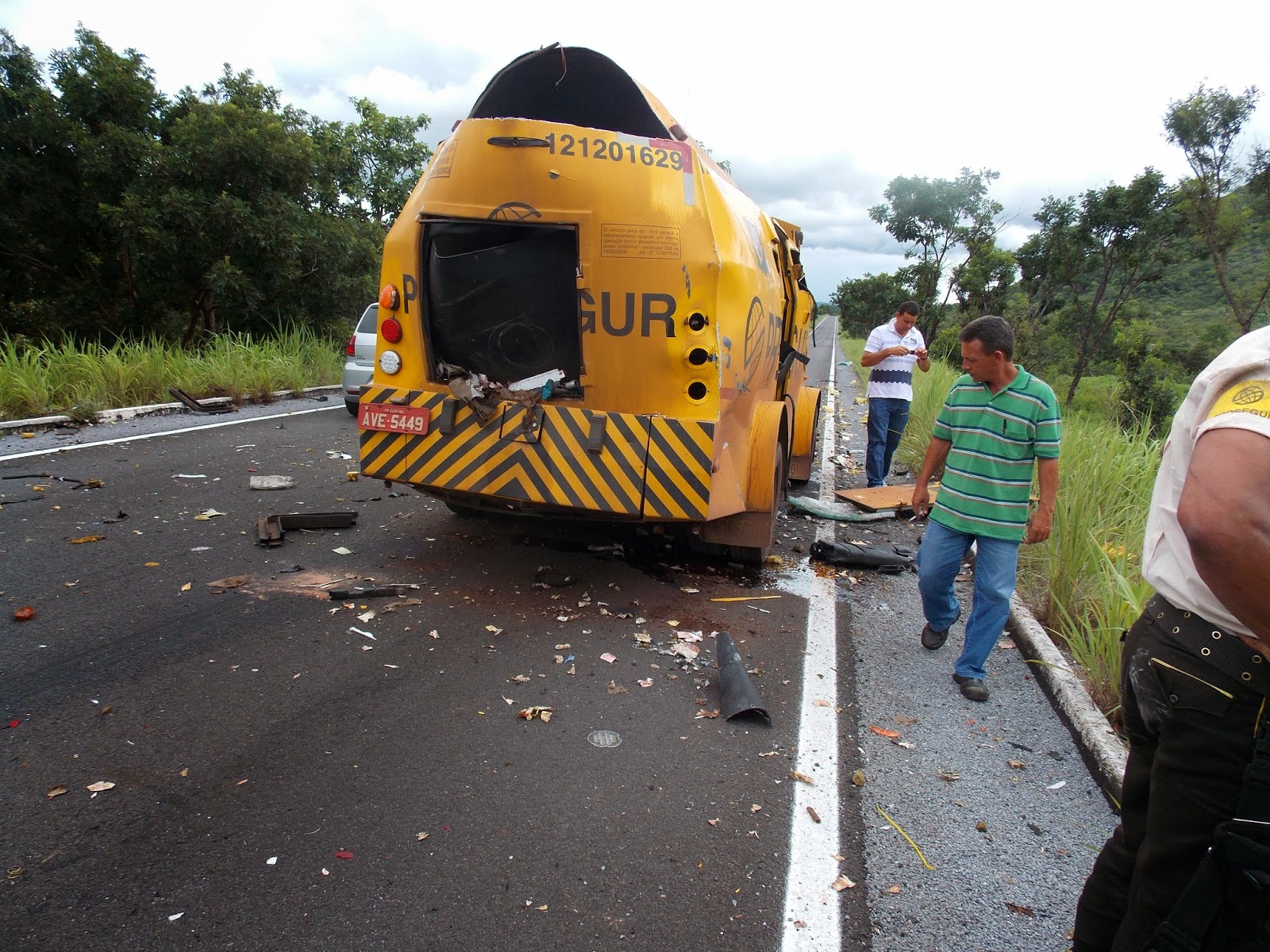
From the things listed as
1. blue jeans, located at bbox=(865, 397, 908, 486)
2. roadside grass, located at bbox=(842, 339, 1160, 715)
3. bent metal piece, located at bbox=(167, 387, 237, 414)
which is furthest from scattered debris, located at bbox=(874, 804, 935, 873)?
bent metal piece, located at bbox=(167, 387, 237, 414)

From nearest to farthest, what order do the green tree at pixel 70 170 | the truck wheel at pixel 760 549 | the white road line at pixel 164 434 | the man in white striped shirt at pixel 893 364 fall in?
the truck wheel at pixel 760 549 → the white road line at pixel 164 434 → the man in white striped shirt at pixel 893 364 → the green tree at pixel 70 170

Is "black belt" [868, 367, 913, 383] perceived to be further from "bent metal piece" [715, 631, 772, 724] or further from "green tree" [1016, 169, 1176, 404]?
"green tree" [1016, 169, 1176, 404]

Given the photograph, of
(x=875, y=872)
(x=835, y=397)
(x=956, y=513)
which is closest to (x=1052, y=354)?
(x=835, y=397)

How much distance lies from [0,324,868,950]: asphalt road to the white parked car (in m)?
4.98

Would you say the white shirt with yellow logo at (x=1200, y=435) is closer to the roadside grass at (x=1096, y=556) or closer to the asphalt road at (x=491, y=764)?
the asphalt road at (x=491, y=764)

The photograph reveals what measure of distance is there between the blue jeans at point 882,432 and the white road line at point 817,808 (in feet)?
11.2

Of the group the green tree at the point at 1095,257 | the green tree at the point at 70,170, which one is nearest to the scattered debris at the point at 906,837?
the green tree at the point at 70,170

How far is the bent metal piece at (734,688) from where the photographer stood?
3.44 meters

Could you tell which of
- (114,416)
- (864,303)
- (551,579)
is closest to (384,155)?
(114,416)

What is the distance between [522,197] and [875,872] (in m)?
3.69

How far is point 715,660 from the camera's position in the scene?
4.05m

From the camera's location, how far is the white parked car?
10.2m

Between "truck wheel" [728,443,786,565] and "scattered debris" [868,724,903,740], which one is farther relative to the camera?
"truck wheel" [728,443,786,565]

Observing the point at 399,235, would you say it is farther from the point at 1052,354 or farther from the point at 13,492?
the point at 1052,354
